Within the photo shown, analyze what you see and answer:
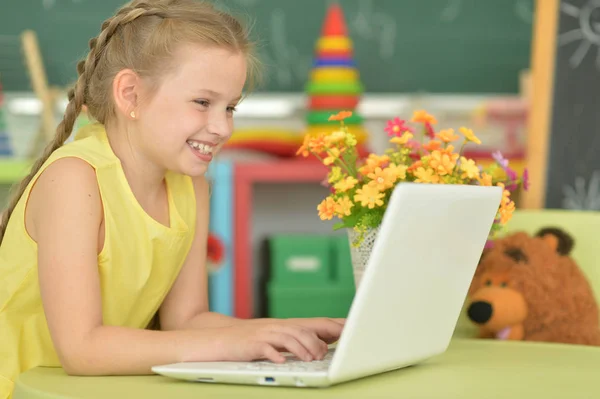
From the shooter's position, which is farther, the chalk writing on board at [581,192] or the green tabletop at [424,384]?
the chalk writing on board at [581,192]

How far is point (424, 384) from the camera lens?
899 millimetres

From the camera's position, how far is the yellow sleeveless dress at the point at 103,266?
45.9 inches

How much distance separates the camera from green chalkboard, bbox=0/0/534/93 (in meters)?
3.24

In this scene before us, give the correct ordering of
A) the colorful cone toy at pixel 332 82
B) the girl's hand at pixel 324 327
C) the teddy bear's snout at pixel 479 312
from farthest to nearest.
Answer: the colorful cone toy at pixel 332 82
the teddy bear's snout at pixel 479 312
the girl's hand at pixel 324 327

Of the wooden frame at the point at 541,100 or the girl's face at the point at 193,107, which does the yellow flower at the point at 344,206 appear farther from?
the wooden frame at the point at 541,100

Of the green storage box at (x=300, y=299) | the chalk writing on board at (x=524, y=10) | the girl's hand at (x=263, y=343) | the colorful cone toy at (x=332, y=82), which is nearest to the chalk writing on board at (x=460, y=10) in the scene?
the chalk writing on board at (x=524, y=10)

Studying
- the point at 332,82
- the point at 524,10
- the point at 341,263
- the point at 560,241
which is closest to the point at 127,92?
the point at 560,241

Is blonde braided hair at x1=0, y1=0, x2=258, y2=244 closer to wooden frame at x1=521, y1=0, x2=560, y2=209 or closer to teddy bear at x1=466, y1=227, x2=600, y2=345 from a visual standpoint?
teddy bear at x1=466, y1=227, x2=600, y2=345

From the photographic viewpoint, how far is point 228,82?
3.89 ft

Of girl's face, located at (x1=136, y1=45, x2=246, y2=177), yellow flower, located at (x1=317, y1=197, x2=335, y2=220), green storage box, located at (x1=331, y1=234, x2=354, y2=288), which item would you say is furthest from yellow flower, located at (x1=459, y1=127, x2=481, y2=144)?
green storage box, located at (x1=331, y1=234, x2=354, y2=288)

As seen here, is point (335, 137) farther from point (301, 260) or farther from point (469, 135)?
point (301, 260)

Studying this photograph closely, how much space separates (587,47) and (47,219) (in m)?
1.40

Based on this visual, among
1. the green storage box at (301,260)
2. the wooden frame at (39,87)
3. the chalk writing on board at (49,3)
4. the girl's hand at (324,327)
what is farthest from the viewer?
the chalk writing on board at (49,3)

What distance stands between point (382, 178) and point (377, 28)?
2140 mm
